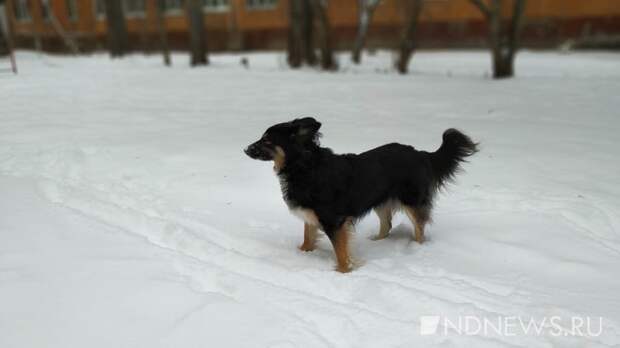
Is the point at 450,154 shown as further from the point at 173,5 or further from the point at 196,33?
the point at 173,5

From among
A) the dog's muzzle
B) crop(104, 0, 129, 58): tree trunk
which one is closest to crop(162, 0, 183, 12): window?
crop(104, 0, 129, 58): tree trunk

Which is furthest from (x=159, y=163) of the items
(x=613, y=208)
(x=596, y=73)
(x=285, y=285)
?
(x=596, y=73)

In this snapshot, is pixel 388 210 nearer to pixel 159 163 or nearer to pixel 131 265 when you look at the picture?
pixel 131 265

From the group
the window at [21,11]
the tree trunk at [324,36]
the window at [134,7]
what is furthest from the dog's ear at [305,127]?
the window at [21,11]

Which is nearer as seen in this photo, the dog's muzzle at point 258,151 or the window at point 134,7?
the dog's muzzle at point 258,151

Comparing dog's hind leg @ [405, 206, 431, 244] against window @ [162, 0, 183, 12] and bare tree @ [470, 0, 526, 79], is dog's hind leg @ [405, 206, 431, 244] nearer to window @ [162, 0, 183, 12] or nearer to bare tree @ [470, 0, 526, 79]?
bare tree @ [470, 0, 526, 79]

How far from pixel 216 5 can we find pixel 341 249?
31.0 m

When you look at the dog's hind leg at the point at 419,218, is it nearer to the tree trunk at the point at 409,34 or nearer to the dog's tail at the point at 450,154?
the dog's tail at the point at 450,154

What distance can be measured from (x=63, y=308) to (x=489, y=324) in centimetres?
251

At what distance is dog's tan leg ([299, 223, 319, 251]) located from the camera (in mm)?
4098

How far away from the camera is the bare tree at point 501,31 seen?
42.3 ft

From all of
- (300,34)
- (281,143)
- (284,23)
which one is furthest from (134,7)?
(281,143)

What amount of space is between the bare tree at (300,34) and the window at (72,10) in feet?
88.1

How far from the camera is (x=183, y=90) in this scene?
39.8ft
